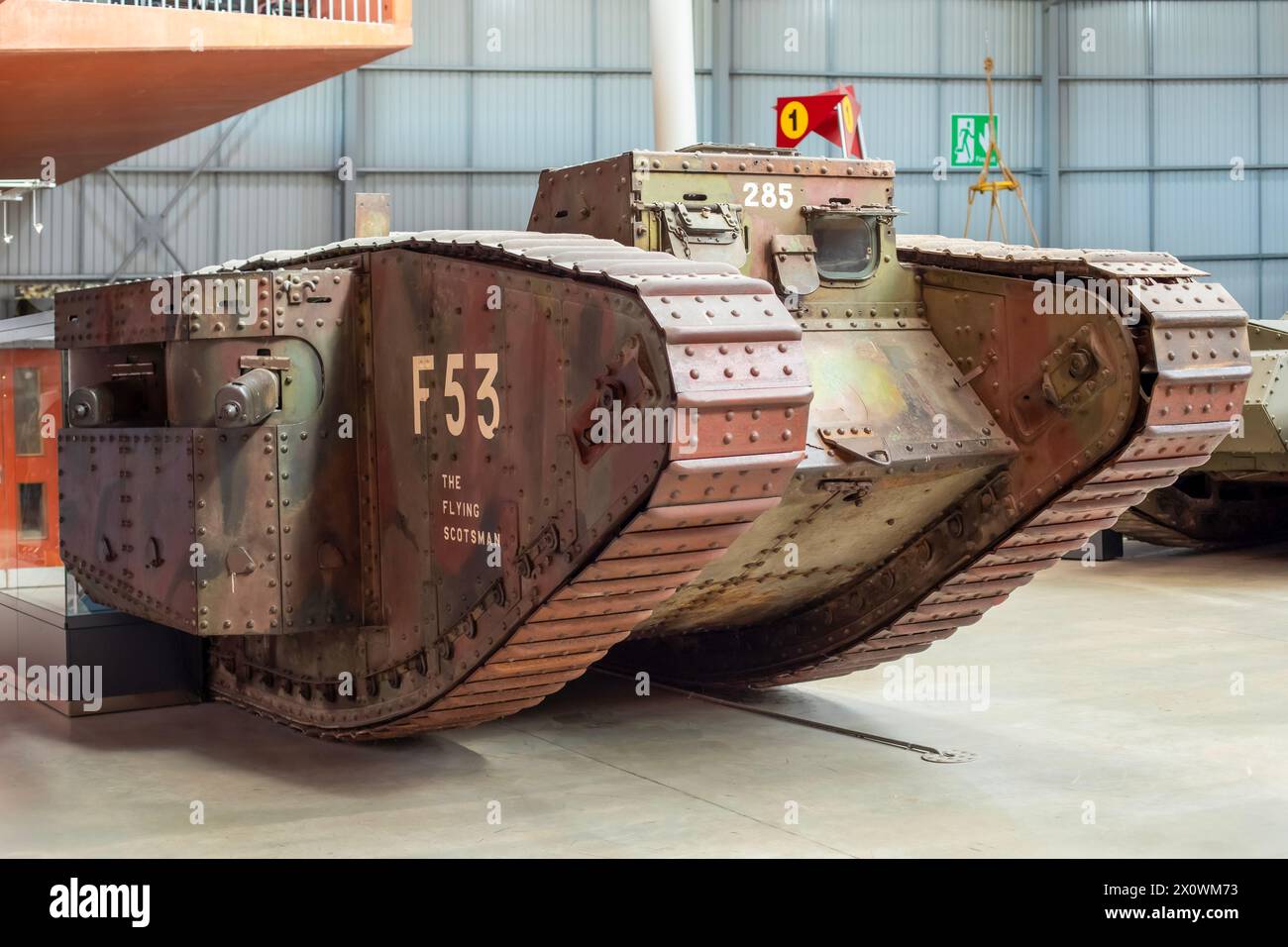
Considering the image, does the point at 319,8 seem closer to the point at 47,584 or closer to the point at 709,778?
the point at 47,584

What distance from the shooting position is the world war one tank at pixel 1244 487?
1350cm

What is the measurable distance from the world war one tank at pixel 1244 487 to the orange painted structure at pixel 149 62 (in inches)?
306

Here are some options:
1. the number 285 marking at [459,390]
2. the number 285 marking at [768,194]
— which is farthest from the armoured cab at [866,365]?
the number 285 marking at [459,390]

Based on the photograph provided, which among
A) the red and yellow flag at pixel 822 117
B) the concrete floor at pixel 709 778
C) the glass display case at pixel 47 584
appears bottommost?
the concrete floor at pixel 709 778

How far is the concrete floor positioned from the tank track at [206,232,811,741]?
26.7 inches

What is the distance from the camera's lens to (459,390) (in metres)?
6.98

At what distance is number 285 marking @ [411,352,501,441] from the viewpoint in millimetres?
6703

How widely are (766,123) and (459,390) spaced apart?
741 inches

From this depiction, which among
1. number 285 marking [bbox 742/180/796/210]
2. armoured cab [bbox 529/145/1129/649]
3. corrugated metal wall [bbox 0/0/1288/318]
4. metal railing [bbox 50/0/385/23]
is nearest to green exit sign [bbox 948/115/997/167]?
corrugated metal wall [bbox 0/0/1288/318]

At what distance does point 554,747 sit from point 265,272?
2.66 meters

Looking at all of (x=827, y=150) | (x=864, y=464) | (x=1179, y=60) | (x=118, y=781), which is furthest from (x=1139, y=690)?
(x=1179, y=60)

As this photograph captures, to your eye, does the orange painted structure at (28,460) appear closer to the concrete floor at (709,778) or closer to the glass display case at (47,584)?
the glass display case at (47,584)

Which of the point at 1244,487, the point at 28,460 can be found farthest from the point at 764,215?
the point at 1244,487

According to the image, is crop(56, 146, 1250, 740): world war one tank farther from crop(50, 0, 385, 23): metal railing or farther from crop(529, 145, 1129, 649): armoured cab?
crop(50, 0, 385, 23): metal railing
